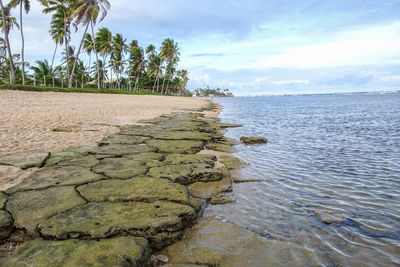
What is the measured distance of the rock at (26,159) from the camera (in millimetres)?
3664

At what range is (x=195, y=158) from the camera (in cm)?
445

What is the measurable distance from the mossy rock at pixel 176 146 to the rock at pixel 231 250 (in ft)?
8.71

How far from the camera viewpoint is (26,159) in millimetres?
3906

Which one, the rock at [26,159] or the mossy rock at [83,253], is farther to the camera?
the rock at [26,159]

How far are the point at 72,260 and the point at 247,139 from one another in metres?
6.54

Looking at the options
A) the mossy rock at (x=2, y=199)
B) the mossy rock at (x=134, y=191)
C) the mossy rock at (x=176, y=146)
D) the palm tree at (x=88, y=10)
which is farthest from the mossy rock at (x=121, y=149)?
the palm tree at (x=88, y=10)

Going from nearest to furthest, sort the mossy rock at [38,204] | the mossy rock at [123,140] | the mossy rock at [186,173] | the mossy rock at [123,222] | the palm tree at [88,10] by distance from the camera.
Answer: the mossy rock at [123,222] < the mossy rock at [38,204] < the mossy rock at [186,173] < the mossy rock at [123,140] < the palm tree at [88,10]

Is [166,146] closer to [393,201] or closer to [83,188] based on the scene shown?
[83,188]

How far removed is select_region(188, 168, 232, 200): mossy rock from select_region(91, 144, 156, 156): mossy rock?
163cm

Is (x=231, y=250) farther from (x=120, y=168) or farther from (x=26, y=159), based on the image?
(x=26, y=159)

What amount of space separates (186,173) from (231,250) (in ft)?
5.12

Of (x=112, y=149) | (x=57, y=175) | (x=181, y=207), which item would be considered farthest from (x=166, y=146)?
(x=181, y=207)

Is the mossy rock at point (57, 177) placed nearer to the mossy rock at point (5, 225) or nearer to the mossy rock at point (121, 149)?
the mossy rock at point (5, 225)

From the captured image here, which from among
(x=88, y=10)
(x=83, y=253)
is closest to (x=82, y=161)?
(x=83, y=253)
